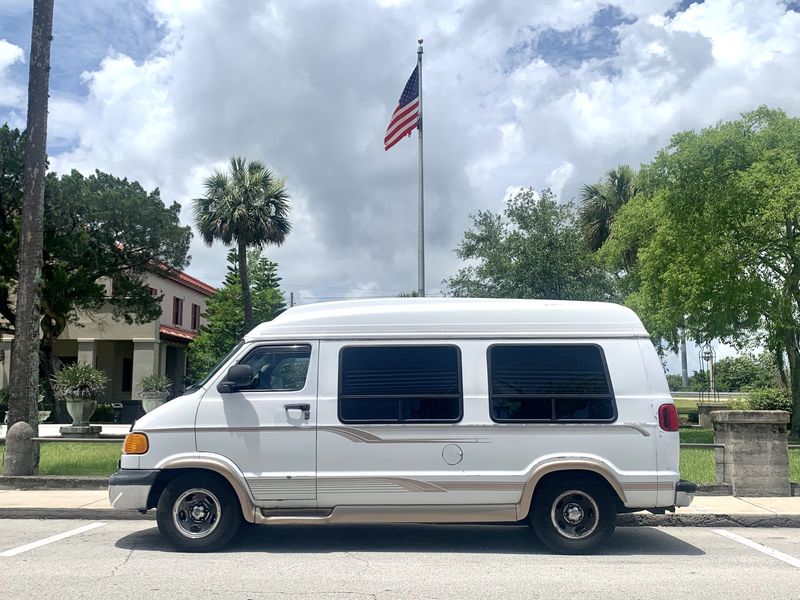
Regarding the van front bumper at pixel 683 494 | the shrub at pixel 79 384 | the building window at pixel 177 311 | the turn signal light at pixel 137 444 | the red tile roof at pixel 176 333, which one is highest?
the building window at pixel 177 311

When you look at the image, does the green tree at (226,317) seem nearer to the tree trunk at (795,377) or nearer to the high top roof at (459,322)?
the tree trunk at (795,377)

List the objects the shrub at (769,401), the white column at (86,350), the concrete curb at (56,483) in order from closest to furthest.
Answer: the concrete curb at (56,483)
the shrub at (769,401)
the white column at (86,350)

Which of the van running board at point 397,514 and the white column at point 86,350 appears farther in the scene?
the white column at point 86,350

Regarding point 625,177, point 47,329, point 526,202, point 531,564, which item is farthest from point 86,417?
point 625,177

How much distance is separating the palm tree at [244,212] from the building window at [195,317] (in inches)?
532

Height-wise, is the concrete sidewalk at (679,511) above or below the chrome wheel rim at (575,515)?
below

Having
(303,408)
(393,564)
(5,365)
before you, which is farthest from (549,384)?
(5,365)

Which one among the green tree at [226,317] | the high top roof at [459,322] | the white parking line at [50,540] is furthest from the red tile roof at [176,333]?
the high top roof at [459,322]

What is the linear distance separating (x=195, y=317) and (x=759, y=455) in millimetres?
40720

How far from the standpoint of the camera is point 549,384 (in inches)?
299

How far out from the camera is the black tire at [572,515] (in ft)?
24.6

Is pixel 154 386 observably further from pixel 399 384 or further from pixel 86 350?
pixel 399 384

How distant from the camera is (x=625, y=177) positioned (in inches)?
1630

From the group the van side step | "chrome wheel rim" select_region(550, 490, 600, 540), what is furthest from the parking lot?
the van side step
